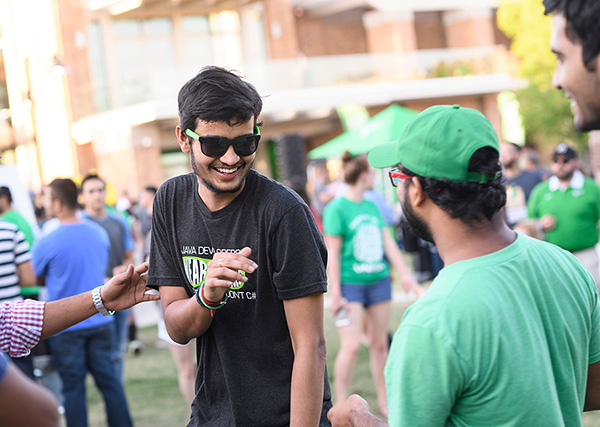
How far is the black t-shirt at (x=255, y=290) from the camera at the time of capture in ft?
8.57

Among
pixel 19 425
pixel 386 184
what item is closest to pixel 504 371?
pixel 19 425

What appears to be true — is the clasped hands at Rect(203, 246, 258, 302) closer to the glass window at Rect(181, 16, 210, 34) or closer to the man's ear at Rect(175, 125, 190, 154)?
the man's ear at Rect(175, 125, 190, 154)

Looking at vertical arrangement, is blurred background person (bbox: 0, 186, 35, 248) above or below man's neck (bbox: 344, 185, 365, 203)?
above

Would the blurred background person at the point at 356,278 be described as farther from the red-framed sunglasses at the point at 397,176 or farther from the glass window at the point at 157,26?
the glass window at the point at 157,26

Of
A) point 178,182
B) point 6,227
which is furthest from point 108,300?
point 6,227

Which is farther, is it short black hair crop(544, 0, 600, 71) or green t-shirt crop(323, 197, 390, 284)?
green t-shirt crop(323, 197, 390, 284)

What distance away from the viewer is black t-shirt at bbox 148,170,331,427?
8.57 ft

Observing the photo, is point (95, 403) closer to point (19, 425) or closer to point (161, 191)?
point (161, 191)

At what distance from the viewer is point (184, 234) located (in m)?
2.81

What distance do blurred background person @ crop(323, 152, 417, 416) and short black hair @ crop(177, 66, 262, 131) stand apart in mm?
3671

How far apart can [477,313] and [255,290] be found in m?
1.02

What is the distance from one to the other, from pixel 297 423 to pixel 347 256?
384 centimetres

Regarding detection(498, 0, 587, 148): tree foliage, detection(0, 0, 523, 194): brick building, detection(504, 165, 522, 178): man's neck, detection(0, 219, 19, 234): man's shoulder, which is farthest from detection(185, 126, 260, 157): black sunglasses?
detection(498, 0, 587, 148): tree foliage

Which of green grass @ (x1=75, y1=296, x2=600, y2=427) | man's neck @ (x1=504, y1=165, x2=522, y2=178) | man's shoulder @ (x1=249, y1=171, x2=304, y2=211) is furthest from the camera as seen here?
man's neck @ (x1=504, y1=165, x2=522, y2=178)
